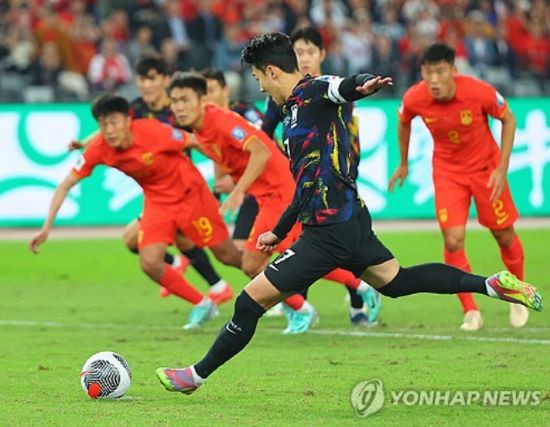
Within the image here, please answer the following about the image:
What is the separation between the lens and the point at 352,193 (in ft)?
26.6

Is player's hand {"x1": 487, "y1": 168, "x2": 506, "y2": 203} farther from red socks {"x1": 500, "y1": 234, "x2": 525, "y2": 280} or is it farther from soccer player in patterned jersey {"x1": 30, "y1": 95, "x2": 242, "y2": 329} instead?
soccer player in patterned jersey {"x1": 30, "y1": 95, "x2": 242, "y2": 329}

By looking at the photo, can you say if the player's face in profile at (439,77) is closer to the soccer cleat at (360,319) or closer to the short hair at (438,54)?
the short hair at (438,54)

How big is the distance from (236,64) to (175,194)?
10.3 metres

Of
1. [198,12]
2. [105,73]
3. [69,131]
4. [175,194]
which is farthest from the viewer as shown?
[198,12]

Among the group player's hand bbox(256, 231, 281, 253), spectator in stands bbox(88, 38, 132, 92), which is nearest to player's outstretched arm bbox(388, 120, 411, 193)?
player's hand bbox(256, 231, 281, 253)

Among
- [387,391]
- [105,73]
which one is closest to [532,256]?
[105,73]

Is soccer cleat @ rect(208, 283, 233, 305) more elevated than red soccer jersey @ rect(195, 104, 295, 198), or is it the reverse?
red soccer jersey @ rect(195, 104, 295, 198)

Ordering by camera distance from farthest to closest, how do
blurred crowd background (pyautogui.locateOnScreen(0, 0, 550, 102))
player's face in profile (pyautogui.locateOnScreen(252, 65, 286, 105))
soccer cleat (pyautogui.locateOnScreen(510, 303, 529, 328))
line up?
blurred crowd background (pyautogui.locateOnScreen(0, 0, 550, 102))
soccer cleat (pyautogui.locateOnScreen(510, 303, 529, 328))
player's face in profile (pyautogui.locateOnScreen(252, 65, 286, 105))

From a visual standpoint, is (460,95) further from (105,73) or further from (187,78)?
(105,73)

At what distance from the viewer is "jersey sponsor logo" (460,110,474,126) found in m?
11.4

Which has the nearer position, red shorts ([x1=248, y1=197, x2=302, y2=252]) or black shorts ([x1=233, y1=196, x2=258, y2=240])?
red shorts ([x1=248, y1=197, x2=302, y2=252])

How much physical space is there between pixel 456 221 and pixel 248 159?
1.85 m

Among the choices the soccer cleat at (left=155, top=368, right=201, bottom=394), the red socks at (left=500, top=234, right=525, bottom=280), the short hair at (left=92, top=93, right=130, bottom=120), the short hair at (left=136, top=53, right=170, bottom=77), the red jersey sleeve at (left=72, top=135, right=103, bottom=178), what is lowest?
the red socks at (left=500, top=234, right=525, bottom=280)

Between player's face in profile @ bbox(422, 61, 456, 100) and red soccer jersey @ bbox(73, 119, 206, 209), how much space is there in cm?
231
